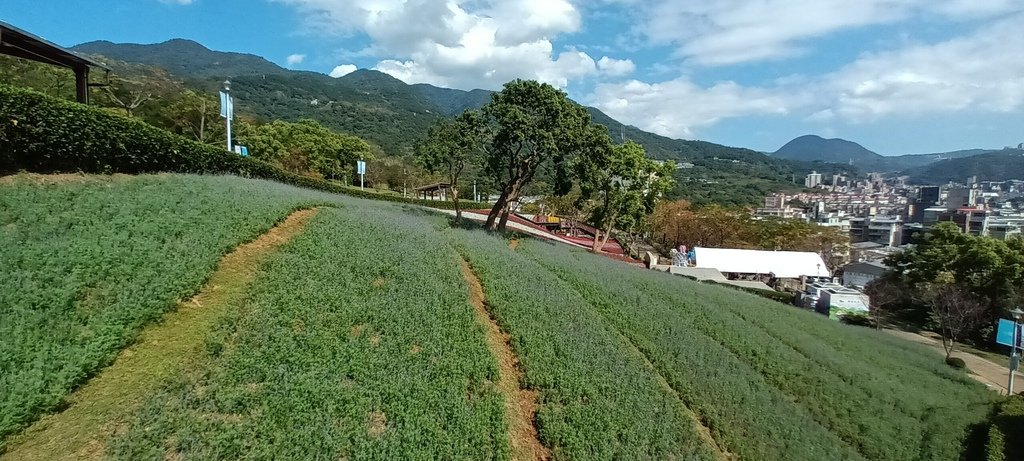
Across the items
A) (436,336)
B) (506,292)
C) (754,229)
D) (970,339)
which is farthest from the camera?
(754,229)

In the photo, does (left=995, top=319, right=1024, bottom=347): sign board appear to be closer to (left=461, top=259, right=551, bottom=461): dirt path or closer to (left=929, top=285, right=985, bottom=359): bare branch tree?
(left=929, top=285, right=985, bottom=359): bare branch tree

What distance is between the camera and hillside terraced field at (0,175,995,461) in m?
6.14

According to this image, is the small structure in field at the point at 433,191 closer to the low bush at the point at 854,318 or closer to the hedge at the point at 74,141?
the low bush at the point at 854,318

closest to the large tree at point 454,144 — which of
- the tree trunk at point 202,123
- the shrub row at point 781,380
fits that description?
the shrub row at point 781,380

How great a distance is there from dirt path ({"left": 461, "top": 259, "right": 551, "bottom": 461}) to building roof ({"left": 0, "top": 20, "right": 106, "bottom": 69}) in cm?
1408

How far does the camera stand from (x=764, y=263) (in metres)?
40.2

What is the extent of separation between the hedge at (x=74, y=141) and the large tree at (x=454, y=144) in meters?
8.84

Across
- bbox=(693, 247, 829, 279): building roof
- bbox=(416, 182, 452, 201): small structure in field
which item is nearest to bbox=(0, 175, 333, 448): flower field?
bbox=(693, 247, 829, 279): building roof

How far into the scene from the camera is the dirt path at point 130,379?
5.26m

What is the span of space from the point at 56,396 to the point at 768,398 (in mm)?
11646

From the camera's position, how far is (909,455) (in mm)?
10523

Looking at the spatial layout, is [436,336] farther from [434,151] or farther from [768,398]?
[434,151]

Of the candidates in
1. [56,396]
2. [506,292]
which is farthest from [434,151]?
[56,396]

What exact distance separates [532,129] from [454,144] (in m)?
3.60
